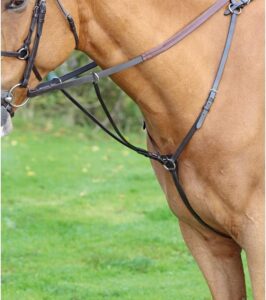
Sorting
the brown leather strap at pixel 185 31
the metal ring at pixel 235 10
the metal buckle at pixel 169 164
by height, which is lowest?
the metal buckle at pixel 169 164

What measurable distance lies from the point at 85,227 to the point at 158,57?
15.5 feet

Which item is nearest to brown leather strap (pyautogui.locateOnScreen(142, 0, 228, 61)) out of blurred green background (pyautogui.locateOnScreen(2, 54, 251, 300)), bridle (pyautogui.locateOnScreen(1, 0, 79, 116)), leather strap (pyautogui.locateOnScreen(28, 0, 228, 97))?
leather strap (pyautogui.locateOnScreen(28, 0, 228, 97))

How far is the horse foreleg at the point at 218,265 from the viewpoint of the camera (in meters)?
4.20

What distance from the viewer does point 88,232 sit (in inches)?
318

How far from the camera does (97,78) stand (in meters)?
3.70

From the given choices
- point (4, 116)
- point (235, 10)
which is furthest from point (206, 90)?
point (4, 116)

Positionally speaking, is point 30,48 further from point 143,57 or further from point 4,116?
point 143,57

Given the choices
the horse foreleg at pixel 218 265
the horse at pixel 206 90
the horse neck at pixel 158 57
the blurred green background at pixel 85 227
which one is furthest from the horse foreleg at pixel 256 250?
the blurred green background at pixel 85 227

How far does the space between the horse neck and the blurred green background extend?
8.72ft

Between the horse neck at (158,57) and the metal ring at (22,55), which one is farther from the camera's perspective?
the horse neck at (158,57)

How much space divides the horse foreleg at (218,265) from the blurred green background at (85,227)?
6.08 ft

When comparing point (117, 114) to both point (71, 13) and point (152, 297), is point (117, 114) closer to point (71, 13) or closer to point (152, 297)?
point (152, 297)

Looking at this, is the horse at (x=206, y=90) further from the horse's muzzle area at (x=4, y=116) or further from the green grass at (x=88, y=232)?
the green grass at (x=88, y=232)

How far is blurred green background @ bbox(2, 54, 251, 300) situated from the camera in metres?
6.48
